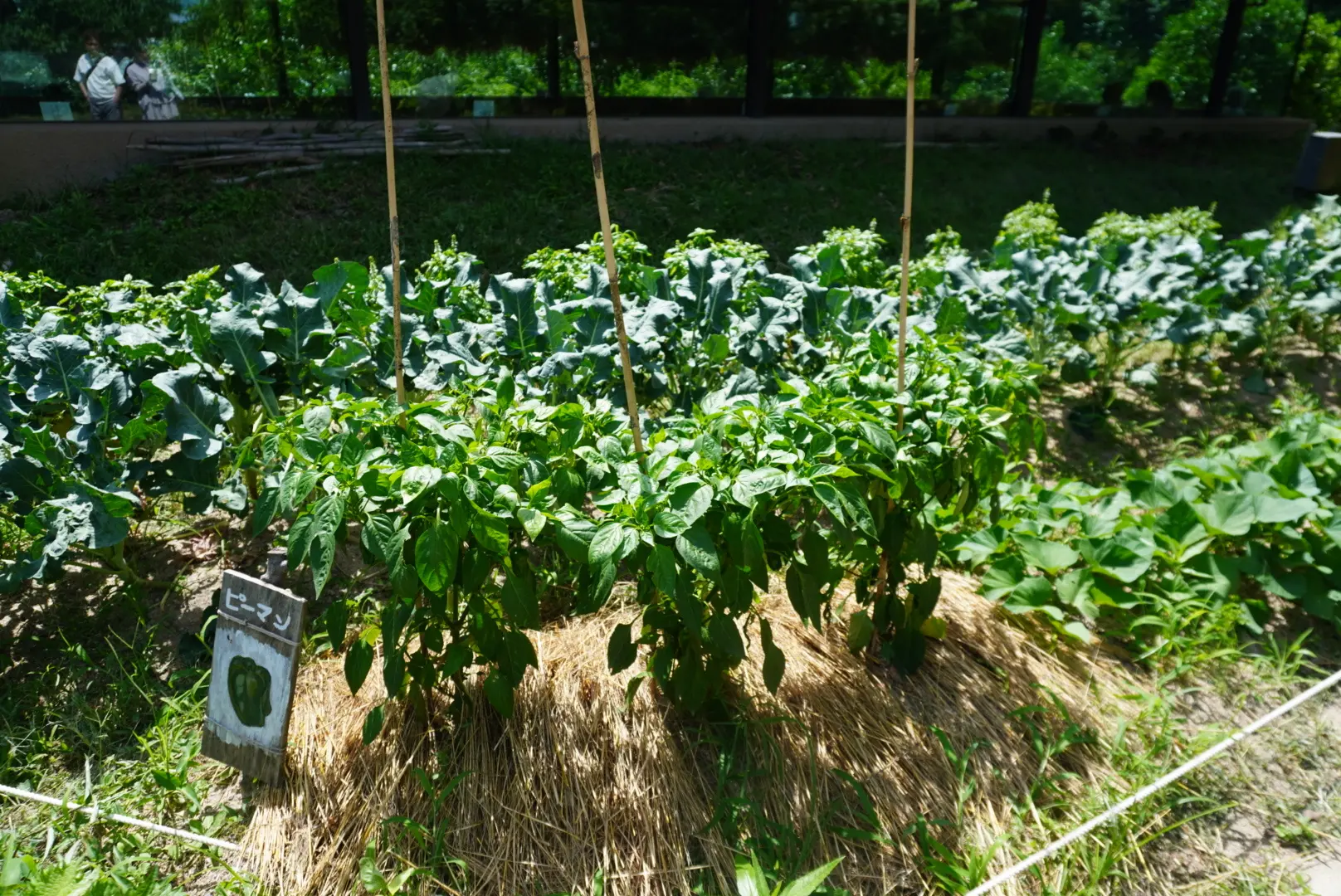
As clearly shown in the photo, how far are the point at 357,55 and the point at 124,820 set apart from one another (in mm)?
7481

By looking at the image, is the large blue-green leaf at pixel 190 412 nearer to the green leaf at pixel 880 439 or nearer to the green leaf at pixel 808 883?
the green leaf at pixel 880 439

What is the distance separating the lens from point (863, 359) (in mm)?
2570

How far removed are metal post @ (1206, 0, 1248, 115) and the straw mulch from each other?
13.8 metres

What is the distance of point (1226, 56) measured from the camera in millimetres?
13266

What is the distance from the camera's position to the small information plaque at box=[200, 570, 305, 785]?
2.11 m

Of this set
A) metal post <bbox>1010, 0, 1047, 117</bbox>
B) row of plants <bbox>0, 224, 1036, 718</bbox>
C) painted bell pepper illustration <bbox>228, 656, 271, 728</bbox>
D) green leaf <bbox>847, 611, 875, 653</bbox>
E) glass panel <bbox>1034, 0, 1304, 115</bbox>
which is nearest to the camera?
row of plants <bbox>0, 224, 1036, 718</bbox>

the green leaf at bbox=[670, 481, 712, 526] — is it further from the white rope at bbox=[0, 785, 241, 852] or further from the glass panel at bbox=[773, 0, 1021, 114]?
the glass panel at bbox=[773, 0, 1021, 114]

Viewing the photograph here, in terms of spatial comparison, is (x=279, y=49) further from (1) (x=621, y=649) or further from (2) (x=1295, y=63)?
(2) (x=1295, y=63)

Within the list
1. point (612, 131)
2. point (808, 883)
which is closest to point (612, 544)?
point (808, 883)

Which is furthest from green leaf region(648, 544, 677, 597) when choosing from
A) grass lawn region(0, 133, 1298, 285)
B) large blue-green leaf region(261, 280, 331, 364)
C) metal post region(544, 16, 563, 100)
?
metal post region(544, 16, 563, 100)

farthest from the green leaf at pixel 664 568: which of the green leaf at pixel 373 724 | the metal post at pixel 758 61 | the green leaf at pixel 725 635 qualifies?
the metal post at pixel 758 61

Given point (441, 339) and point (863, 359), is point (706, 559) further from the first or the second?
point (441, 339)

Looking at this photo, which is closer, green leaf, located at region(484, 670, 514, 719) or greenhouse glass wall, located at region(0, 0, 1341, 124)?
green leaf, located at region(484, 670, 514, 719)

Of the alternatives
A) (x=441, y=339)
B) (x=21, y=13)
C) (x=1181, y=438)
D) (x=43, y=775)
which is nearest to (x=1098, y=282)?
(x=1181, y=438)
